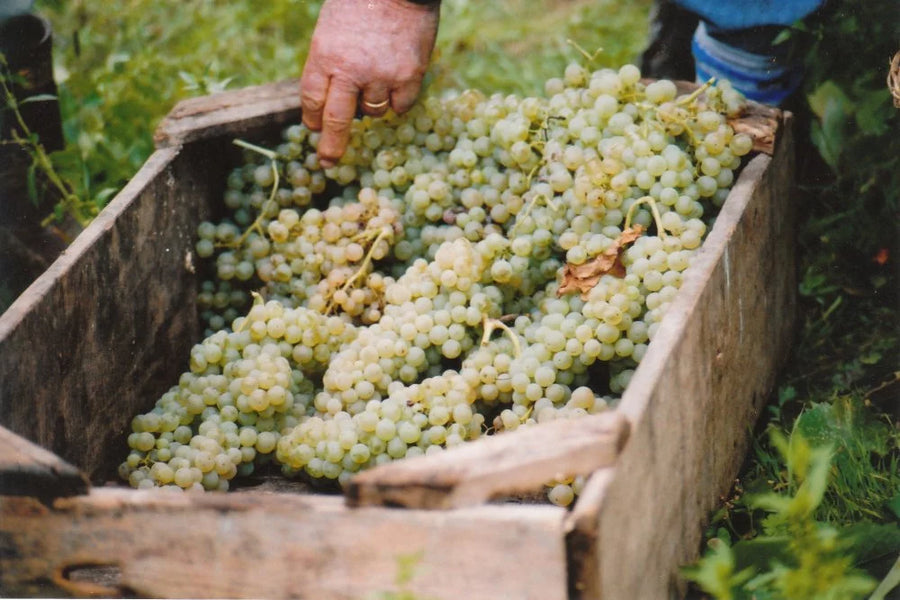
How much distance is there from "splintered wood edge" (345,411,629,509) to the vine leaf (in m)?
0.62

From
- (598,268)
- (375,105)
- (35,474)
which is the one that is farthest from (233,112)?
(35,474)

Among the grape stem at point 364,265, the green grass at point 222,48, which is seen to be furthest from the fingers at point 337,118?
the green grass at point 222,48

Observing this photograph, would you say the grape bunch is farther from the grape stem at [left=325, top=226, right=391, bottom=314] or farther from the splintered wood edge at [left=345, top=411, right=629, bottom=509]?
the splintered wood edge at [left=345, top=411, right=629, bottom=509]

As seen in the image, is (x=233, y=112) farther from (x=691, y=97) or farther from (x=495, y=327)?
(x=691, y=97)

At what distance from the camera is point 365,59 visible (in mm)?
2035

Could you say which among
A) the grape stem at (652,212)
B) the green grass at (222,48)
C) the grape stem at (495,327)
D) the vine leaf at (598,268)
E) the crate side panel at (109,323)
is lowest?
the green grass at (222,48)

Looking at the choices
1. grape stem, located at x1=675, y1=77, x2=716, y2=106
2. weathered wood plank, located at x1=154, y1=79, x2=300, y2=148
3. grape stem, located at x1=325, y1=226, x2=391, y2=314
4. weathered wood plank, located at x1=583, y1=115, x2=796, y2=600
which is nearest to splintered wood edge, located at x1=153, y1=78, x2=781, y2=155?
weathered wood plank, located at x1=154, y1=79, x2=300, y2=148

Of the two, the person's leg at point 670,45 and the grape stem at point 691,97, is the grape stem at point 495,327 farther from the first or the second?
the person's leg at point 670,45

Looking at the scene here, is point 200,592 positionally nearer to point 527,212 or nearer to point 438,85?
point 527,212

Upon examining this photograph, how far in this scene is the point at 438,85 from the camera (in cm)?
223

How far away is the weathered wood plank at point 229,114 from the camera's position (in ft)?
6.93

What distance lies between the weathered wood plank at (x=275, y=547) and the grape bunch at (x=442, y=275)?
435 millimetres

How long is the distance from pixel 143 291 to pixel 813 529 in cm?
135

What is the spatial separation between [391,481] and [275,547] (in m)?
0.18
